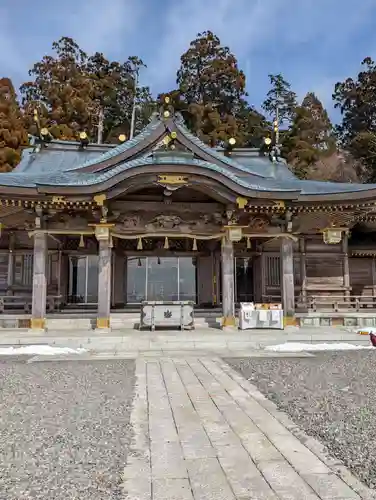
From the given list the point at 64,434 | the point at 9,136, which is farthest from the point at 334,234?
the point at 9,136

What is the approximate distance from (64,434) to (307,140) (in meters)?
40.4

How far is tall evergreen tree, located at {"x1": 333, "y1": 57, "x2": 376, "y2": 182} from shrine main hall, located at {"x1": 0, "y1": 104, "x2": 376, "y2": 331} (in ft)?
71.9

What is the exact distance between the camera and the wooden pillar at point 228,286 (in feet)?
40.7

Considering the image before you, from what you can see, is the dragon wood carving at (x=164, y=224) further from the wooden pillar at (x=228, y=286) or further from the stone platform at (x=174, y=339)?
the stone platform at (x=174, y=339)

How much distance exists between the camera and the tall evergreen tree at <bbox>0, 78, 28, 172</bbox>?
89.9 feet

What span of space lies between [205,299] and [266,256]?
3.06m

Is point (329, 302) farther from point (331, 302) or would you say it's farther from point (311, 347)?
point (311, 347)

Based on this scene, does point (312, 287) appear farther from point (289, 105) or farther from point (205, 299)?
point (289, 105)

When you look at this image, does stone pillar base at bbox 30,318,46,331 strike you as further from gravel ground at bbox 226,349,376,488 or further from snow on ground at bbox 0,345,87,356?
gravel ground at bbox 226,349,376,488

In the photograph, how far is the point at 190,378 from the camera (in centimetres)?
637

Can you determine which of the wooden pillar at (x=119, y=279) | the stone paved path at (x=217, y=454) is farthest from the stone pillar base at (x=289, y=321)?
the stone paved path at (x=217, y=454)

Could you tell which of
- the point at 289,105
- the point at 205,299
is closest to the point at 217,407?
the point at 205,299

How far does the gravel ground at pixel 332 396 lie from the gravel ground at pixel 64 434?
1823 millimetres

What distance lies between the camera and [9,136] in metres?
29.0
